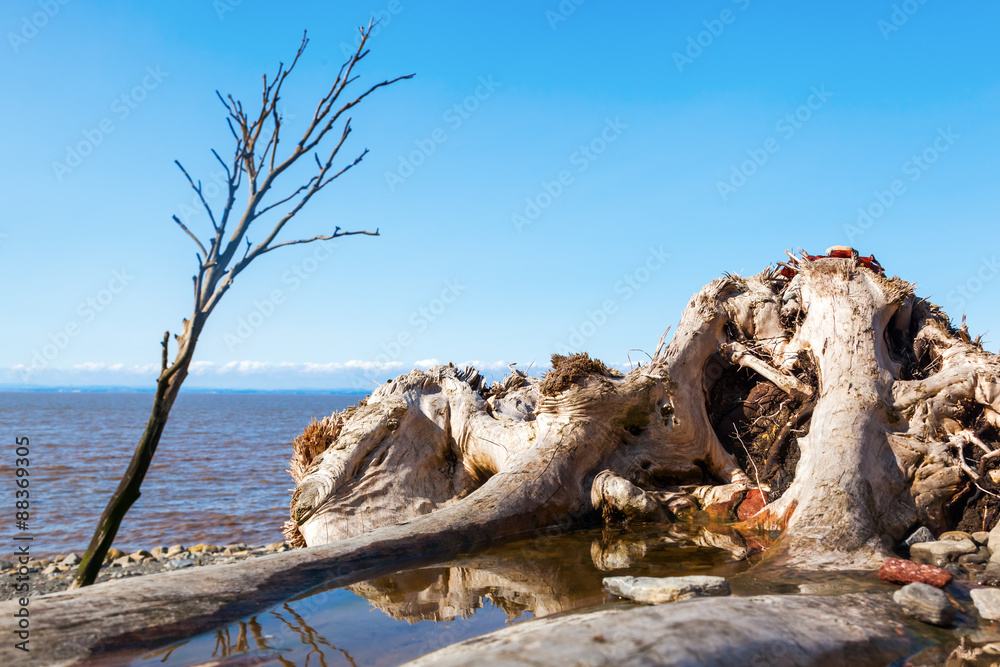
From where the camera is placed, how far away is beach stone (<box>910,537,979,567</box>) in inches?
215

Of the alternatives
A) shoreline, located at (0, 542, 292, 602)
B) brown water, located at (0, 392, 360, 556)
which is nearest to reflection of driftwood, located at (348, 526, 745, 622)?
shoreline, located at (0, 542, 292, 602)

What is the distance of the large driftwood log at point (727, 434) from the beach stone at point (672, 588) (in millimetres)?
1470

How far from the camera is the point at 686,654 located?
288cm

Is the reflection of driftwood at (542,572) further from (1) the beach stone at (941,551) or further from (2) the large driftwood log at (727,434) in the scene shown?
(1) the beach stone at (941,551)

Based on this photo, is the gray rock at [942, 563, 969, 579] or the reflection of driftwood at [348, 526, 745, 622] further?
the gray rock at [942, 563, 969, 579]

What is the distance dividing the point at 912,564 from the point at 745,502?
269cm

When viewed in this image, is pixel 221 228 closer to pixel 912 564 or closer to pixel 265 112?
pixel 265 112

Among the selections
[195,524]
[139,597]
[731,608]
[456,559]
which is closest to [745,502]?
[456,559]

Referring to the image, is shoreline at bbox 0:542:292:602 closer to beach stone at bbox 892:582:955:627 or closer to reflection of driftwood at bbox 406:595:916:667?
reflection of driftwood at bbox 406:595:916:667

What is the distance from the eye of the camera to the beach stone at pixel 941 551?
546cm

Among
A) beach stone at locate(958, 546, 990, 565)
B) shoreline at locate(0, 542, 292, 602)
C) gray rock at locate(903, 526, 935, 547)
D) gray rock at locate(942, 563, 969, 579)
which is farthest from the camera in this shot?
shoreline at locate(0, 542, 292, 602)

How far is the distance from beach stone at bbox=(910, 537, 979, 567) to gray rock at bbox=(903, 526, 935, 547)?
0.30 m

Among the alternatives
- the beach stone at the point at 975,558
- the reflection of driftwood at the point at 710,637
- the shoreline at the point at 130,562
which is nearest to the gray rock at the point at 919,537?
the beach stone at the point at 975,558

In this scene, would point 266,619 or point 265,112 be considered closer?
point 265,112
